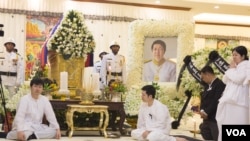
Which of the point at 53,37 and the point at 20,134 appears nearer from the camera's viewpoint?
the point at 20,134

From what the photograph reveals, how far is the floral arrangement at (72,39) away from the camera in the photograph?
814 centimetres

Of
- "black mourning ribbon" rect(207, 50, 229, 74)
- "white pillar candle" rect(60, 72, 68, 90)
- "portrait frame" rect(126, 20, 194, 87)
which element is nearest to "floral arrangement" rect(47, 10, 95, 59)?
"white pillar candle" rect(60, 72, 68, 90)

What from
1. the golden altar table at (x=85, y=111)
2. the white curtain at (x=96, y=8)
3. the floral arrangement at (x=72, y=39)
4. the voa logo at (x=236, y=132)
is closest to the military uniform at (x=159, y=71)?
the floral arrangement at (x=72, y=39)

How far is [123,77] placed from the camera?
9.14 meters

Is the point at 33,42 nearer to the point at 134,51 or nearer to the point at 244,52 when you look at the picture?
→ the point at 134,51

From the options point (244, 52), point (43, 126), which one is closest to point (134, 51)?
point (43, 126)

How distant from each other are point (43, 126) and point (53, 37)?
7.19 ft

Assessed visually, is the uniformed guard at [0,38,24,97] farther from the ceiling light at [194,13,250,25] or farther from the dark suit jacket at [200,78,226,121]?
the ceiling light at [194,13,250,25]

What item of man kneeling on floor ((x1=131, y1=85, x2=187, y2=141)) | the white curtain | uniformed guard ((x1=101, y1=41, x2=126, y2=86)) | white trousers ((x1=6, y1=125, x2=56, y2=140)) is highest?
the white curtain

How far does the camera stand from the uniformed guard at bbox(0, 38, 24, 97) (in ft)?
29.3

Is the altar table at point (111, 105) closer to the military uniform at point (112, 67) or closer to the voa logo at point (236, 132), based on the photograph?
the military uniform at point (112, 67)

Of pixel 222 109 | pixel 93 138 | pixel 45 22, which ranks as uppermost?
pixel 45 22

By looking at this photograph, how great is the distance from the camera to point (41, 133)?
6.54 metres

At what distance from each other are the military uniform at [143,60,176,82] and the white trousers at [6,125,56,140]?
11.4 ft
